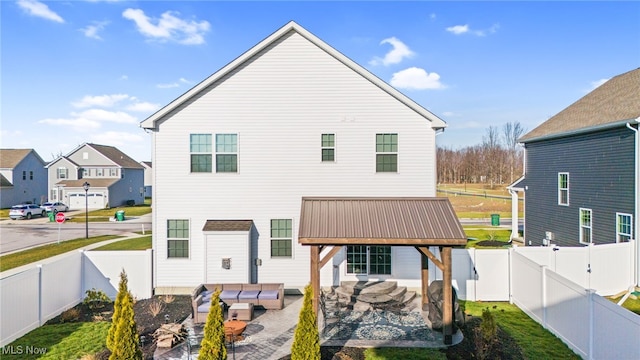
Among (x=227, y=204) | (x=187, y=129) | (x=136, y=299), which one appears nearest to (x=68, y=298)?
(x=136, y=299)

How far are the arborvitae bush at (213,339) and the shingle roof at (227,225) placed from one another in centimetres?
631

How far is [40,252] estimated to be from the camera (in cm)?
2038

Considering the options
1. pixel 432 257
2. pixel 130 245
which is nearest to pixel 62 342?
pixel 432 257

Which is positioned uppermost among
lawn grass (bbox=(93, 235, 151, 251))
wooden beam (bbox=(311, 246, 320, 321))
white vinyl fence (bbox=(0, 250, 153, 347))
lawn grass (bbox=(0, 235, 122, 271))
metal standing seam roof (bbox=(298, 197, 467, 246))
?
metal standing seam roof (bbox=(298, 197, 467, 246))

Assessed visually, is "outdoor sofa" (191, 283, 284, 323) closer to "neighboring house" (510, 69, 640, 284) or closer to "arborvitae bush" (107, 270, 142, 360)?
"arborvitae bush" (107, 270, 142, 360)

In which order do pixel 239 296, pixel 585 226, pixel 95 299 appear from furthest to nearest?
pixel 585 226, pixel 95 299, pixel 239 296

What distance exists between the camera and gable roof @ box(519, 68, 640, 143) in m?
14.7

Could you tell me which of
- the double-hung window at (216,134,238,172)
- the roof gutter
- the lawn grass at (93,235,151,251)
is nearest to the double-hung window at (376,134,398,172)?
the double-hung window at (216,134,238,172)

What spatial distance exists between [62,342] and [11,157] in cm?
5162

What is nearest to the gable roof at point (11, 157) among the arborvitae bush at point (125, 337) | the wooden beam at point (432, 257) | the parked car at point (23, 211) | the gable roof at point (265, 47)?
the parked car at point (23, 211)

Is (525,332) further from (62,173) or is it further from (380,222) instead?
(62,173)

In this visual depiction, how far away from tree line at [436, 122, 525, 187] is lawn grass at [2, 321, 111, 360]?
2867 inches

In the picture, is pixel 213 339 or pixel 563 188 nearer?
pixel 213 339

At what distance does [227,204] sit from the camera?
13.6 meters
